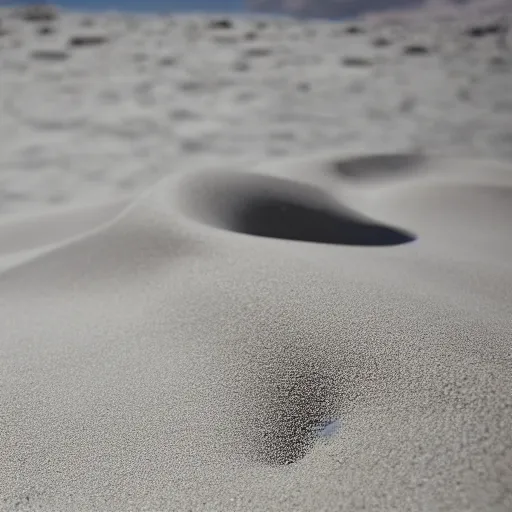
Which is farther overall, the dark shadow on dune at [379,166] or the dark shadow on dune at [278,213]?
the dark shadow on dune at [379,166]

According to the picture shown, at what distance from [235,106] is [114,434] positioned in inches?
107

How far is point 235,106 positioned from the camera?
3.15 meters

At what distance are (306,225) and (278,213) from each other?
0.07m

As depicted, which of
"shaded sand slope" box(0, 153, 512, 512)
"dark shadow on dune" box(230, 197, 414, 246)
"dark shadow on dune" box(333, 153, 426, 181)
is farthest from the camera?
"dark shadow on dune" box(333, 153, 426, 181)

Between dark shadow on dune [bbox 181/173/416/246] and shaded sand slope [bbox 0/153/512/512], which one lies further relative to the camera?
dark shadow on dune [bbox 181/173/416/246]

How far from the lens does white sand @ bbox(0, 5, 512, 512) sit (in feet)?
1.85

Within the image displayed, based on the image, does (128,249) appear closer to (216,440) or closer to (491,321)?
(216,440)

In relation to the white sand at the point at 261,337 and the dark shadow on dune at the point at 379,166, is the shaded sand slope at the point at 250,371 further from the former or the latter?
the dark shadow on dune at the point at 379,166

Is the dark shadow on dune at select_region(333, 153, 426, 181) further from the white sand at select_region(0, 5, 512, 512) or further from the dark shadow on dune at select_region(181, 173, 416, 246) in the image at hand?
the dark shadow on dune at select_region(181, 173, 416, 246)

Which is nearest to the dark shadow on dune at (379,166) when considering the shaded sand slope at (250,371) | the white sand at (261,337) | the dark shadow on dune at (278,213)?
the white sand at (261,337)

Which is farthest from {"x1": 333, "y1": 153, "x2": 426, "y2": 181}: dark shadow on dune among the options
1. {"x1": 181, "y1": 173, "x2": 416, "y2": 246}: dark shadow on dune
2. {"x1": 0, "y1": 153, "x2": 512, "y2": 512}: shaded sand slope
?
{"x1": 0, "y1": 153, "x2": 512, "y2": 512}: shaded sand slope

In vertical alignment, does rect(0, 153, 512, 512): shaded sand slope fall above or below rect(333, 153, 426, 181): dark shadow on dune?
above

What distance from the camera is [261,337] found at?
78 centimetres

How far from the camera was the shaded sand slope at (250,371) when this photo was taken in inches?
21.9
